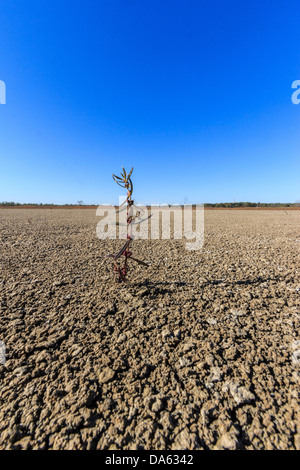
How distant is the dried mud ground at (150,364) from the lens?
2.85 ft

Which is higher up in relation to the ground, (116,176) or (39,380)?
(116,176)

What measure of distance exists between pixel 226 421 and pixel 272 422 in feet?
0.71

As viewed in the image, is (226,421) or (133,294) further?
(133,294)

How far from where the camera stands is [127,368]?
1.19 meters

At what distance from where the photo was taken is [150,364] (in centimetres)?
122

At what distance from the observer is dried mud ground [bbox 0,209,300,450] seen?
2.85 feet

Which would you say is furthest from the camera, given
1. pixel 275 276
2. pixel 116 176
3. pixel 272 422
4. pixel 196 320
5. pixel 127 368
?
pixel 275 276

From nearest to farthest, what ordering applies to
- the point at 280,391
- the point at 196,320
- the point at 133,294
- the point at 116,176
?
the point at 280,391, the point at 196,320, the point at 116,176, the point at 133,294

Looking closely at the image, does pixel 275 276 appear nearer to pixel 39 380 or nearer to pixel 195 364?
pixel 195 364
